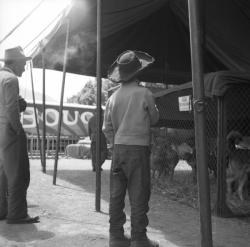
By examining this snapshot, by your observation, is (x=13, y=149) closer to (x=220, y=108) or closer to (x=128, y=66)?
(x=128, y=66)

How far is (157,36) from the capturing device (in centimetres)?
1120

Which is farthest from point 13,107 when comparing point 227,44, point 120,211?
point 227,44

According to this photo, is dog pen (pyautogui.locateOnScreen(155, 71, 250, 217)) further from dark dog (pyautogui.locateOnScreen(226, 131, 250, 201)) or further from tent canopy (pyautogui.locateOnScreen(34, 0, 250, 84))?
tent canopy (pyautogui.locateOnScreen(34, 0, 250, 84))

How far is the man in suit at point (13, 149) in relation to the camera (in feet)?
16.6

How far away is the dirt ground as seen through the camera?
450 centimetres

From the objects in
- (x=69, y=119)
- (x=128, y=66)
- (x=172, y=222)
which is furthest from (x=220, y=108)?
(x=69, y=119)

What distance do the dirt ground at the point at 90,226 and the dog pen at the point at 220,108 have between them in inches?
24.6

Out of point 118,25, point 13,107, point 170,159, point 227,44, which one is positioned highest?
point 118,25

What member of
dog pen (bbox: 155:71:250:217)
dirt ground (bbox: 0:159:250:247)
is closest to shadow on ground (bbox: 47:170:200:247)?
dirt ground (bbox: 0:159:250:247)

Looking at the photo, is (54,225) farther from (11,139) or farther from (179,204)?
(179,204)

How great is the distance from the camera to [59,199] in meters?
7.20

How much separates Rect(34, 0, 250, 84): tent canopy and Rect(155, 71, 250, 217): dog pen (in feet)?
4.36

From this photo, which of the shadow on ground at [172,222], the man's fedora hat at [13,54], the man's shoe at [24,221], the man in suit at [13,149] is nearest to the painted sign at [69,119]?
the shadow on ground at [172,222]

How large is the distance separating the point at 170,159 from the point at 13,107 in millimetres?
5523
